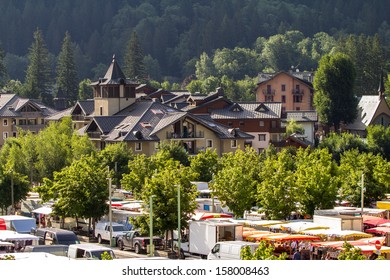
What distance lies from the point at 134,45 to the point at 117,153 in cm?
8531

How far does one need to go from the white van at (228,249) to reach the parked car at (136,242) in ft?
21.0

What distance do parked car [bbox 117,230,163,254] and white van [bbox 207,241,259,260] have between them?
6401 mm

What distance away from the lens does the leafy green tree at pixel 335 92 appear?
122 meters

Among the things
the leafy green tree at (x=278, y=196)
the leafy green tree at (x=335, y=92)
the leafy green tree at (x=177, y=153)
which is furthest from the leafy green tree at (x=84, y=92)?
the leafy green tree at (x=278, y=196)

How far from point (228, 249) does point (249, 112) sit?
61.5 m

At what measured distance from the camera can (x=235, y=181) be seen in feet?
192

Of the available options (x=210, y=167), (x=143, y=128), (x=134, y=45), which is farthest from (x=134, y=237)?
(x=134, y=45)

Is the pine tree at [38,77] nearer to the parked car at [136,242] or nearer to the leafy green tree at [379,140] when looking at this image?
the leafy green tree at [379,140]

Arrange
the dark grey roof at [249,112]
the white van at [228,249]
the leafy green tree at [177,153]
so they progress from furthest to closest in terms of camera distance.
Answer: the dark grey roof at [249,112] → the leafy green tree at [177,153] → the white van at [228,249]

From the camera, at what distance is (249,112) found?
104375 mm

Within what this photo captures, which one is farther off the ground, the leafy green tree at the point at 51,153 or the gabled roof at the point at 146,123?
the gabled roof at the point at 146,123

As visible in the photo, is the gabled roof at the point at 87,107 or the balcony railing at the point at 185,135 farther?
the gabled roof at the point at 87,107

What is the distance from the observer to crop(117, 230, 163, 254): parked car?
50438 millimetres

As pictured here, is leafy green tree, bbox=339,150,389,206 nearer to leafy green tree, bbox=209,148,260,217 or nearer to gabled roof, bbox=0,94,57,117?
leafy green tree, bbox=209,148,260,217
